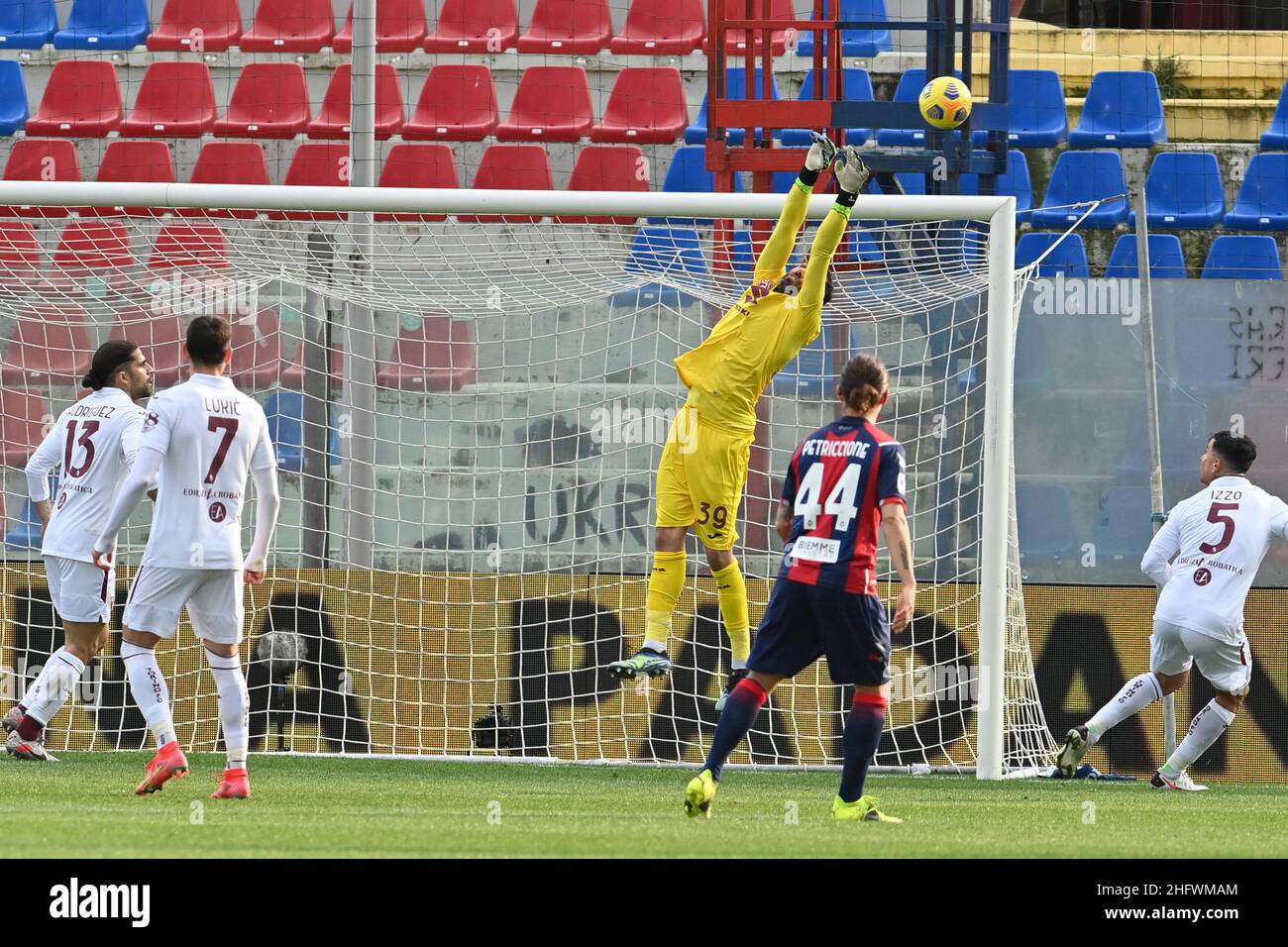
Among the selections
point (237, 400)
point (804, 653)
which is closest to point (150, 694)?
point (237, 400)

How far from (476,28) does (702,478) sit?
9.03m

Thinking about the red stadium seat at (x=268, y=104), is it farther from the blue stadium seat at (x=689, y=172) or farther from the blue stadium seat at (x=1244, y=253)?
the blue stadium seat at (x=1244, y=253)

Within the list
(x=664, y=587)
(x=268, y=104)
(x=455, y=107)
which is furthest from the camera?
(x=268, y=104)

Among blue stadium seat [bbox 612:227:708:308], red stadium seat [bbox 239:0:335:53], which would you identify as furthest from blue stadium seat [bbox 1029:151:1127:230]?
red stadium seat [bbox 239:0:335:53]

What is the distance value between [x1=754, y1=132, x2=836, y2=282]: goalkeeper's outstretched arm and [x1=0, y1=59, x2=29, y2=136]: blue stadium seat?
10.2 metres

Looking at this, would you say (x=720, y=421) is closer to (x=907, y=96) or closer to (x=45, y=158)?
(x=907, y=96)

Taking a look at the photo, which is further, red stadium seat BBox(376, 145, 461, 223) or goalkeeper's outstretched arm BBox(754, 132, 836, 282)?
red stadium seat BBox(376, 145, 461, 223)

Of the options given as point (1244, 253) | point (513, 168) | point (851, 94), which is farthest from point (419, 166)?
point (1244, 253)

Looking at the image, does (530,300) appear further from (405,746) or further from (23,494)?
(23,494)

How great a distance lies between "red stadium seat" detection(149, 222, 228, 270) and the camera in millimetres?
10188

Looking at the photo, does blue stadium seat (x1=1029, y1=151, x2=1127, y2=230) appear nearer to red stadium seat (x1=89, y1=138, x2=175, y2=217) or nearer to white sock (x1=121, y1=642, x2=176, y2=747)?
red stadium seat (x1=89, y1=138, x2=175, y2=217)

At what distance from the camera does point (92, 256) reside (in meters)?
11.6

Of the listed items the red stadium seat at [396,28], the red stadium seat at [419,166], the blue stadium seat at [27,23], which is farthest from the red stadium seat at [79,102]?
the red stadium seat at [419,166]

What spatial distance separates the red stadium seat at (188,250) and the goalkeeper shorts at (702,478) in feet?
10.5
